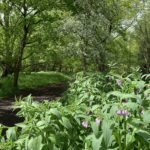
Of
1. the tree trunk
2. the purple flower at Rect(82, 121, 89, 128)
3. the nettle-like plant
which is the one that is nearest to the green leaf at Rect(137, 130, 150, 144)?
the nettle-like plant

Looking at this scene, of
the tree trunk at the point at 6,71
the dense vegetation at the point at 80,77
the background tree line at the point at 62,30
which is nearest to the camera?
the dense vegetation at the point at 80,77

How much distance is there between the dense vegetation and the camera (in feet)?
11.3

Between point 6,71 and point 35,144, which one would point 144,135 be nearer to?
point 35,144

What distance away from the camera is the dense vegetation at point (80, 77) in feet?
11.3

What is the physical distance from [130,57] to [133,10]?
18.7 meters

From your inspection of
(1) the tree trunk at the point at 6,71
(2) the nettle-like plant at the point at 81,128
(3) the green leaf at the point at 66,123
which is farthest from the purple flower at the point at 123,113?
(1) the tree trunk at the point at 6,71

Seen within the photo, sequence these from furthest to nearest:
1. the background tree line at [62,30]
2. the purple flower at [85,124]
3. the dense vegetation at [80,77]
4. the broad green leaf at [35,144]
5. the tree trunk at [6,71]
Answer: the tree trunk at [6,71] → the background tree line at [62,30] → the purple flower at [85,124] → the dense vegetation at [80,77] → the broad green leaf at [35,144]

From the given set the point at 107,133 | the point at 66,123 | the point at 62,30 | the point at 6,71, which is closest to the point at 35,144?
the point at 66,123

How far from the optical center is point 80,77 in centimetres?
1122

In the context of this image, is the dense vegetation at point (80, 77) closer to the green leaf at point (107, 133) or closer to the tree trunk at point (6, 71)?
the green leaf at point (107, 133)

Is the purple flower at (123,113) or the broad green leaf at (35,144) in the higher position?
the purple flower at (123,113)

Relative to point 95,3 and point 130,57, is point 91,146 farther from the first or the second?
point 130,57

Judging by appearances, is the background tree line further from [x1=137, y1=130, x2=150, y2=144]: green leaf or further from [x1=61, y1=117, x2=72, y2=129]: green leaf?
[x1=137, y1=130, x2=150, y2=144]: green leaf

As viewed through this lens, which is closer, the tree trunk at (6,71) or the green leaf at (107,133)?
the green leaf at (107,133)
